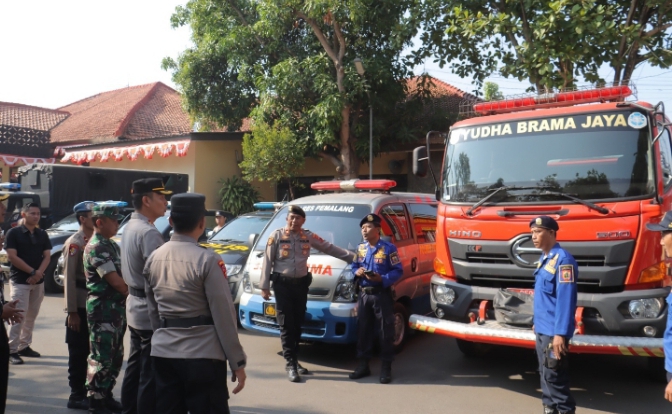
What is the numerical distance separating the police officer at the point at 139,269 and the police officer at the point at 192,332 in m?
0.60

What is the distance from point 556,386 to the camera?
442cm

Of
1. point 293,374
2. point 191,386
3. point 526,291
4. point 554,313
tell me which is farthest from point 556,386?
point 191,386

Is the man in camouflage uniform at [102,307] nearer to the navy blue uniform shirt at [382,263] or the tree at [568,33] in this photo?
the navy blue uniform shirt at [382,263]

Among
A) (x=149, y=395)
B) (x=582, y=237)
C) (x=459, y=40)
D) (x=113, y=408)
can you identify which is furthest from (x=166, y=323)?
(x=459, y=40)

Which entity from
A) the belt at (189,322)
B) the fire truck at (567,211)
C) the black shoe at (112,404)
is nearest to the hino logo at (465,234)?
the fire truck at (567,211)

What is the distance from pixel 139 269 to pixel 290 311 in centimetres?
225

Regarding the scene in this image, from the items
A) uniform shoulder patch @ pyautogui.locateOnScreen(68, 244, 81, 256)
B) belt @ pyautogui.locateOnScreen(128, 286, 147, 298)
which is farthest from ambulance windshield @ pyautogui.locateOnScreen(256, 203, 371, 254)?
belt @ pyautogui.locateOnScreen(128, 286, 147, 298)

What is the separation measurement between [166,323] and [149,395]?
30.3 inches

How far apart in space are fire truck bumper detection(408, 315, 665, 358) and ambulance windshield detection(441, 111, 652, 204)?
4.04 feet

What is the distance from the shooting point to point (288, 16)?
16984 millimetres

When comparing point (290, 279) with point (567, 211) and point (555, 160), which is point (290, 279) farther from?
point (555, 160)

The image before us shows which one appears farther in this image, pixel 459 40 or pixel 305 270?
pixel 459 40

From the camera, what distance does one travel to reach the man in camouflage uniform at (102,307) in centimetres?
465

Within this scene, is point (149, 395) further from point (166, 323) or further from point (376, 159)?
point (376, 159)
